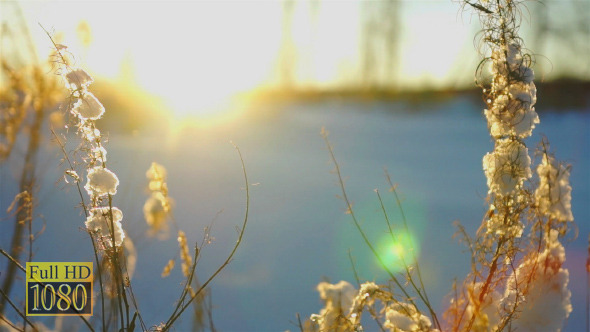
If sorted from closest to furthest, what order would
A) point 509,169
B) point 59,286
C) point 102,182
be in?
point 102,182 → point 509,169 → point 59,286

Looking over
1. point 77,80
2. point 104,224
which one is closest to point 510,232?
point 104,224

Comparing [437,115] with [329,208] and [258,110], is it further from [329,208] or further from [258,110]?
[258,110]

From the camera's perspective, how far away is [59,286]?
79.4 inches

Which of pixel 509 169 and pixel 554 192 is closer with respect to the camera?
pixel 554 192

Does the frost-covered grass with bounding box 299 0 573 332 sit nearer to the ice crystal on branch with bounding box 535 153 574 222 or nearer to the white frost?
the ice crystal on branch with bounding box 535 153 574 222

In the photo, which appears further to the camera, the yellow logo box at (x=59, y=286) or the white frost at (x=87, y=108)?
the yellow logo box at (x=59, y=286)

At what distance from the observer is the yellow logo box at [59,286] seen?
1876 millimetres

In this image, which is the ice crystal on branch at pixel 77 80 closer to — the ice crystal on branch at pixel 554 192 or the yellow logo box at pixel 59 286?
the yellow logo box at pixel 59 286

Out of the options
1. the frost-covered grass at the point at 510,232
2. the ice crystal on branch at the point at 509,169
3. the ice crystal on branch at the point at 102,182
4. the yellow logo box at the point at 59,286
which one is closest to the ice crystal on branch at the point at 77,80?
the ice crystal on branch at the point at 102,182

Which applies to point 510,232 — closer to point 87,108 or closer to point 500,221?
point 500,221

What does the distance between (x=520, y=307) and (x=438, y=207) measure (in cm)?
574

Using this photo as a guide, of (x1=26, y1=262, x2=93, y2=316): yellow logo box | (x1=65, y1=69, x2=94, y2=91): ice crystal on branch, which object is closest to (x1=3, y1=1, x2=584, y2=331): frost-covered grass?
(x1=65, y1=69, x2=94, y2=91): ice crystal on branch

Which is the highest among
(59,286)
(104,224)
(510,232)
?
(59,286)

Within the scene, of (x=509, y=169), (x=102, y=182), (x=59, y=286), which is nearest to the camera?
(x=102, y=182)
